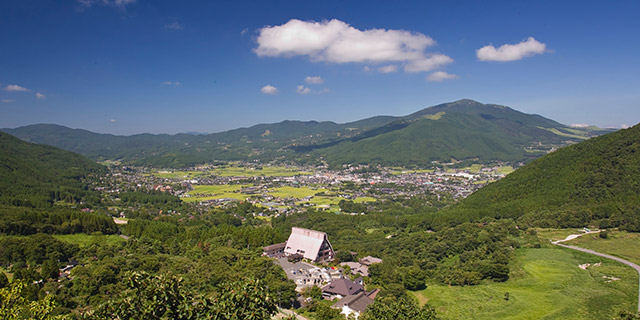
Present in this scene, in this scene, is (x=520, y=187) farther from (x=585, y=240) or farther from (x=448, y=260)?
(x=448, y=260)

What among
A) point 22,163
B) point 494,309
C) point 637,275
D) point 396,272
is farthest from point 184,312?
point 22,163

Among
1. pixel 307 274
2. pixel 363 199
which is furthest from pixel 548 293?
pixel 363 199

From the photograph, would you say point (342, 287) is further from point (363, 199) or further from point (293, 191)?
point (293, 191)

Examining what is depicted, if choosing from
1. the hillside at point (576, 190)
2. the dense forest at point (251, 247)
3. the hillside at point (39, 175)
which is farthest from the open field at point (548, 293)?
the hillside at point (39, 175)

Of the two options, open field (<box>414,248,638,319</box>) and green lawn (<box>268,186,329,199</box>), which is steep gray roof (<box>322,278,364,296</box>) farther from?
green lawn (<box>268,186,329,199</box>)

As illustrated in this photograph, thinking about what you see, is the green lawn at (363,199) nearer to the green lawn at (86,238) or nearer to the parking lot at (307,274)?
the parking lot at (307,274)
